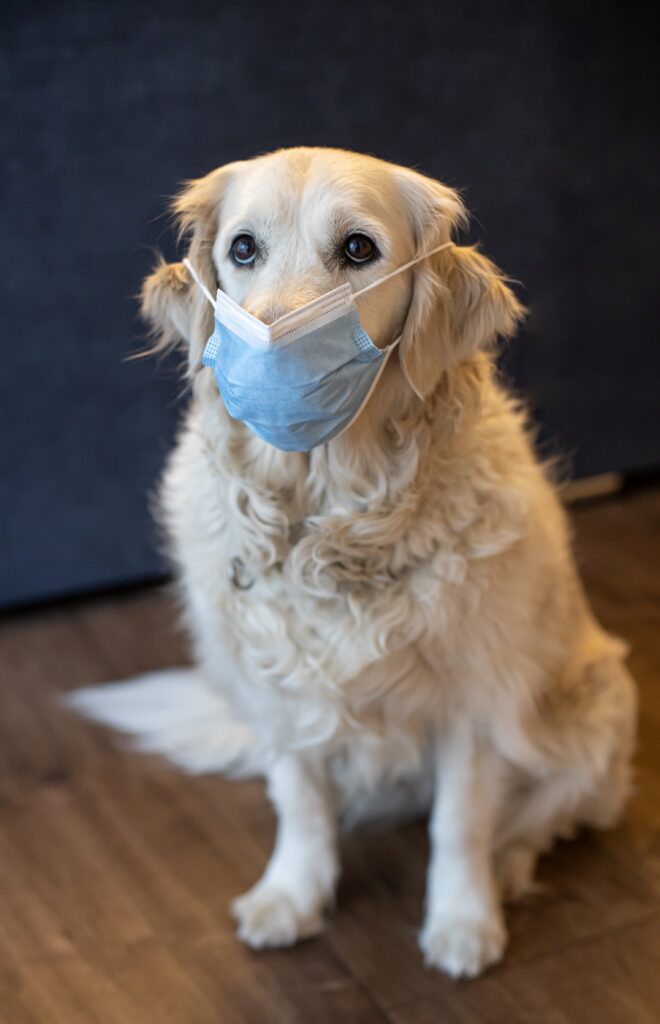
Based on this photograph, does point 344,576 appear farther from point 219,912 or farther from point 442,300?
point 219,912

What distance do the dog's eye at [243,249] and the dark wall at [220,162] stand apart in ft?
3.25

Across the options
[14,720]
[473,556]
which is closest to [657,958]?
[473,556]

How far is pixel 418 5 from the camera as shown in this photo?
2.46 metres

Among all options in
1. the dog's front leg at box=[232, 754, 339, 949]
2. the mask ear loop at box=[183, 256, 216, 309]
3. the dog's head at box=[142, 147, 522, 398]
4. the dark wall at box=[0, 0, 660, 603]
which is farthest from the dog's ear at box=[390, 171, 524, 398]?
the dark wall at box=[0, 0, 660, 603]

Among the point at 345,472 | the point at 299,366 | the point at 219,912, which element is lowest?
the point at 219,912

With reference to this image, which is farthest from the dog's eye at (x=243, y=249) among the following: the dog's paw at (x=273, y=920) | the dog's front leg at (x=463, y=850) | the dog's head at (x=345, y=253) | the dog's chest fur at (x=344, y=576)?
the dog's paw at (x=273, y=920)

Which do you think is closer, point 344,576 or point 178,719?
point 344,576

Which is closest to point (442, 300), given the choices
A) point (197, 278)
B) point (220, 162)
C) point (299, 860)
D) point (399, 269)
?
point (399, 269)

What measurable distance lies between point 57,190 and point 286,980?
1.57 metres

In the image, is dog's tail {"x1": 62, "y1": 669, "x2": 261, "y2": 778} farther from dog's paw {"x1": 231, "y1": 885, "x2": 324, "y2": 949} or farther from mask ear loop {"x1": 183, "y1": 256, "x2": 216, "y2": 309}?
mask ear loop {"x1": 183, "y1": 256, "x2": 216, "y2": 309}

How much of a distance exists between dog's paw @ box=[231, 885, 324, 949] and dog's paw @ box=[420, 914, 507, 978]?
0.56ft

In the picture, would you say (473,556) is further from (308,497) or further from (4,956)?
(4,956)

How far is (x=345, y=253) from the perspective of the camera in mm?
1374

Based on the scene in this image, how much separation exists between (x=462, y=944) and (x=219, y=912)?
0.38 metres
